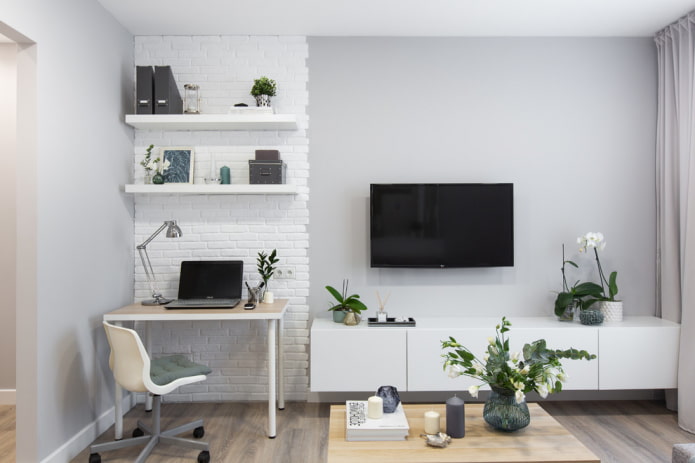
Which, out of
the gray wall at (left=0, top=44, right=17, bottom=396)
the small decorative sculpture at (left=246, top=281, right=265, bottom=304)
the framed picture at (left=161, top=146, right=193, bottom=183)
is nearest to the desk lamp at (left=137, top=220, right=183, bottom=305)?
the framed picture at (left=161, top=146, right=193, bottom=183)

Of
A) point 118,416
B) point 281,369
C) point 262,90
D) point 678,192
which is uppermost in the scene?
point 262,90

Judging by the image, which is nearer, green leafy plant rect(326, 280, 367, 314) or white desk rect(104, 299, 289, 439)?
white desk rect(104, 299, 289, 439)

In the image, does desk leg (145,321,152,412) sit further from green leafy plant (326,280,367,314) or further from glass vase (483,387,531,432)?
glass vase (483,387,531,432)

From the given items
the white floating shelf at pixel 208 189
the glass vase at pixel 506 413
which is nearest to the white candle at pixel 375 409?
the glass vase at pixel 506 413

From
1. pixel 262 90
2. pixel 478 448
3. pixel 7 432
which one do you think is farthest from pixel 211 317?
pixel 478 448

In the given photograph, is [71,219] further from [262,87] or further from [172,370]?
[262,87]

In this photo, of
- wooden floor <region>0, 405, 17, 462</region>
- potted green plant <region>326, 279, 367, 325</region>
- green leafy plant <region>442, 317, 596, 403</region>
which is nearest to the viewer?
green leafy plant <region>442, 317, 596, 403</region>

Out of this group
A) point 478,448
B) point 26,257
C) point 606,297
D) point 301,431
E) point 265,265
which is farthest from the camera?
point 265,265

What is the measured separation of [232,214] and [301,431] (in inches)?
63.4

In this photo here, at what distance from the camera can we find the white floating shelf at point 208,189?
355cm

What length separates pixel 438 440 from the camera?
6.57 feet

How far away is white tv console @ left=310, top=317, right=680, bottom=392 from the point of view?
3418 mm

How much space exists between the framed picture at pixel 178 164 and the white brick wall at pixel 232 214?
96 mm

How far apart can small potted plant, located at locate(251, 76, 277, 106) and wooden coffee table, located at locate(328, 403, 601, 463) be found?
2.35 meters
